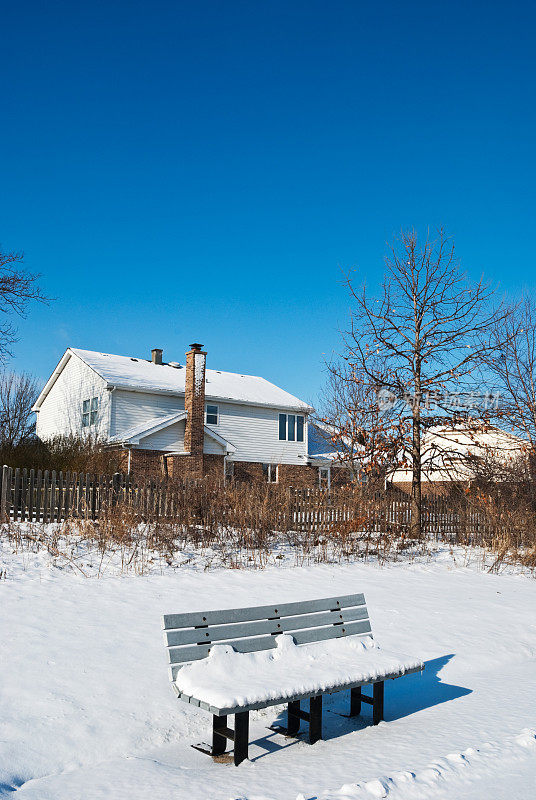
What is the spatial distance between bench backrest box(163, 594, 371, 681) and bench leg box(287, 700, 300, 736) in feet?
1.55

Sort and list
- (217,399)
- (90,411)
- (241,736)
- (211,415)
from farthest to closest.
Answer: (211,415) → (217,399) → (90,411) → (241,736)

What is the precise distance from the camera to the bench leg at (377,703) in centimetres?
546

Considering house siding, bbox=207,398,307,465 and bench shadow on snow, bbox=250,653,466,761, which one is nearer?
bench shadow on snow, bbox=250,653,466,761

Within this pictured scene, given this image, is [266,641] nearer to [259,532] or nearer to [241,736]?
[241,736]

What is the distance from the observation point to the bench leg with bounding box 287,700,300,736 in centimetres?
518

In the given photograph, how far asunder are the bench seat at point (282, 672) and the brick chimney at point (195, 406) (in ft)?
84.7

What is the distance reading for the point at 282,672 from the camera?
5.02m

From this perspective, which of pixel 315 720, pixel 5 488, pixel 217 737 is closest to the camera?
pixel 217 737

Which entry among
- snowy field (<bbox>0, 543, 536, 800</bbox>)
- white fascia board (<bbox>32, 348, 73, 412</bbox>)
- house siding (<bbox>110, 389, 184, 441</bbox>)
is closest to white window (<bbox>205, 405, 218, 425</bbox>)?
house siding (<bbox>110, 389, 184, 441</bbox>)

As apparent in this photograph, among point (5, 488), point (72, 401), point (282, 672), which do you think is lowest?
point (282, 672)

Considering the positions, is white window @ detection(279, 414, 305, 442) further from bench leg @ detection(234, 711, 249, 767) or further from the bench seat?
bench leg @ detection(234, 711, 249, 767)

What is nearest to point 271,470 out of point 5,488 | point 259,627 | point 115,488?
point 115,488

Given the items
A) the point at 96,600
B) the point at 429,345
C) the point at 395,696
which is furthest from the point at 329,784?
the point at 429,345

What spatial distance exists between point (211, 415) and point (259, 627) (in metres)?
28.9
